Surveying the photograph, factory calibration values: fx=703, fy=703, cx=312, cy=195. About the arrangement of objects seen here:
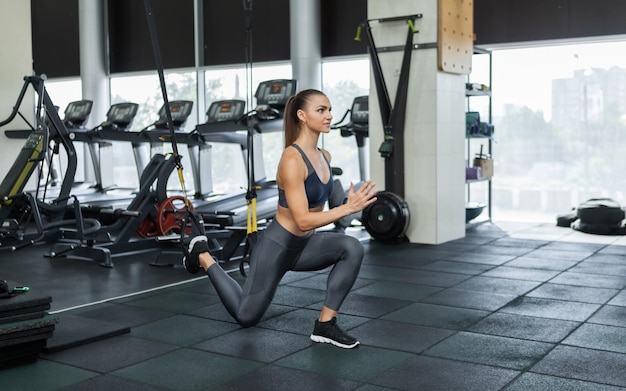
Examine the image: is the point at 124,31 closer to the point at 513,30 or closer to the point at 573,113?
the point at 513,30

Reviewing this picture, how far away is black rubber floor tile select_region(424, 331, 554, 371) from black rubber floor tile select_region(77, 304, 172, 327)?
1615mm

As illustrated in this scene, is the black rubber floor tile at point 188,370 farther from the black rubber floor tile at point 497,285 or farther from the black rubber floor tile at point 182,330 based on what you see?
the black rubber floor tile at point 497,285

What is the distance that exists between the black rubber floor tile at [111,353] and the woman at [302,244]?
17.3 inches

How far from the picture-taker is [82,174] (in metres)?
13.4

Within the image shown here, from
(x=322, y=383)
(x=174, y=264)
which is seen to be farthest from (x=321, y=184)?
(x=174, y=264)

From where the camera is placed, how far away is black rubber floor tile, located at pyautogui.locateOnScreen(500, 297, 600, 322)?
3.96 m

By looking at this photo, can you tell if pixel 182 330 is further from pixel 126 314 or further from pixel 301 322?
pixel 301 322

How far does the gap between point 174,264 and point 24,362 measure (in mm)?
2542

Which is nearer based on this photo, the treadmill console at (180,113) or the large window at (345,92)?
the treadmill console at (180,113)

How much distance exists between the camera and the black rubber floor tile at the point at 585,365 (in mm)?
2893

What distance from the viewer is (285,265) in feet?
11.3

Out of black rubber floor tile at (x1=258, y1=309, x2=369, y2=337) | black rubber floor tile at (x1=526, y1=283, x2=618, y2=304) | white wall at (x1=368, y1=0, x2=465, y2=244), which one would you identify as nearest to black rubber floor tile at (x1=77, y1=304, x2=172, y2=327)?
black rubber floor tile at (x1=258, y1=309, x2=369, y2=337)

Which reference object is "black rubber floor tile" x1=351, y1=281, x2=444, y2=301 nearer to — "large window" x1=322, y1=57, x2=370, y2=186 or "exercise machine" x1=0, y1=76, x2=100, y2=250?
"exercise machine" x1=0, y1=76, x2=100, y2=250

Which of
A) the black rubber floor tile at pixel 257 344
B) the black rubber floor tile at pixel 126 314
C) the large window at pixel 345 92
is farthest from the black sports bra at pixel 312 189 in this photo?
the large window at pixel 345 92
